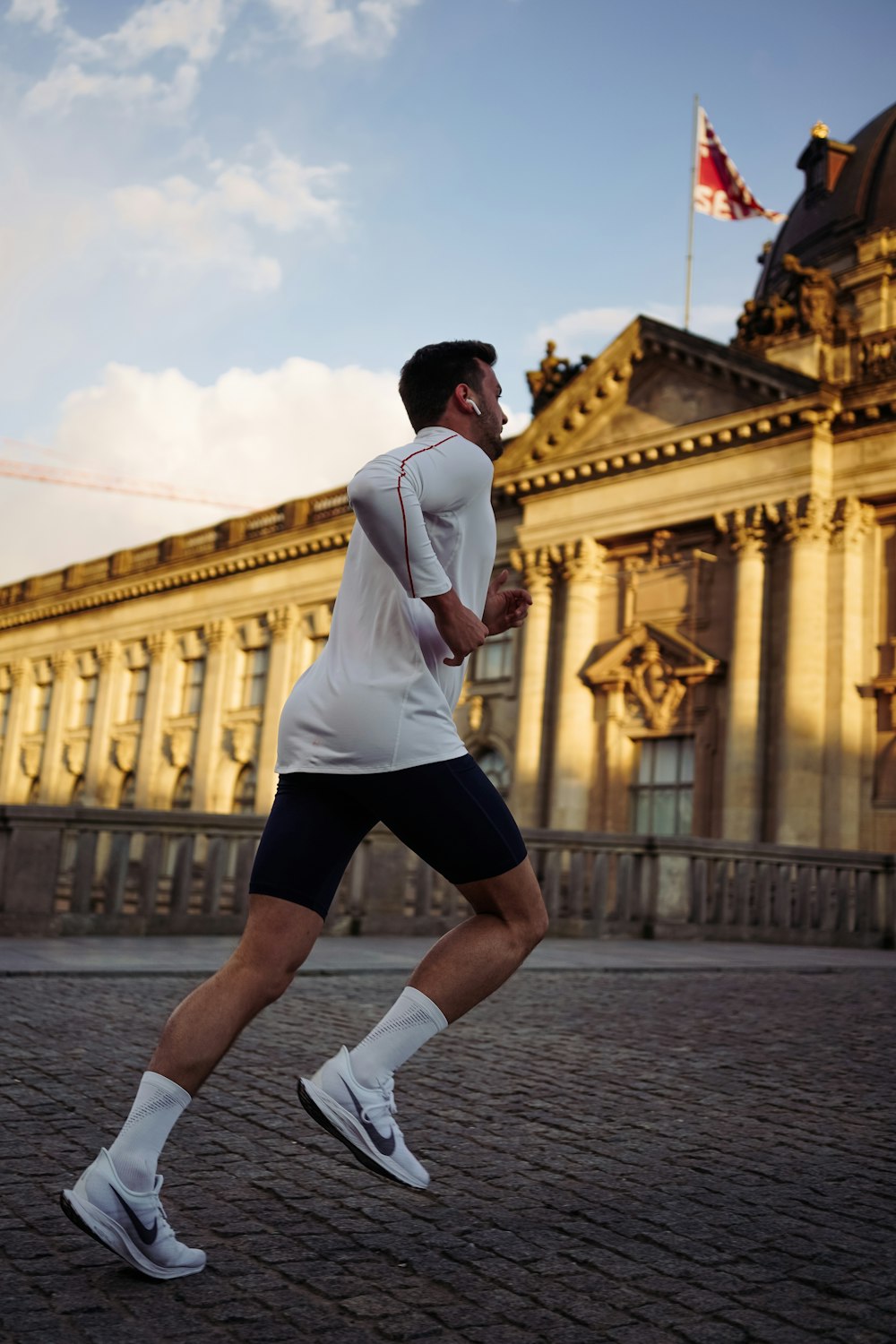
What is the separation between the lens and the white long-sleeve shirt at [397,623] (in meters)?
2.99

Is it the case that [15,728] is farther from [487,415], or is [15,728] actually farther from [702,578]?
[487,415]

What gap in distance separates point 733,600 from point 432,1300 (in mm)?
27277

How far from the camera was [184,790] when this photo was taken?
4481 cm

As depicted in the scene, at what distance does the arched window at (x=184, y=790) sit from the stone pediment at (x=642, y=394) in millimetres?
16311

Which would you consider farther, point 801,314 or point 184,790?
point 184,790

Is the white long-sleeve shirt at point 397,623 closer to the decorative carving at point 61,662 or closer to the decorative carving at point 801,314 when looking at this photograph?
the decorative carving at point 801,314

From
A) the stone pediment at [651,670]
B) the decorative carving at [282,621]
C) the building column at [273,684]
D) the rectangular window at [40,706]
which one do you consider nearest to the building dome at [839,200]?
the stone pediment at [651,670]

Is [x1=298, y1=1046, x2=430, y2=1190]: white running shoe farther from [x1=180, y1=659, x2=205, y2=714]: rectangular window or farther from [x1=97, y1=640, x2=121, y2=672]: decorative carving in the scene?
[x1=97, y1=640, x2=121, y2=672]: decorative carving

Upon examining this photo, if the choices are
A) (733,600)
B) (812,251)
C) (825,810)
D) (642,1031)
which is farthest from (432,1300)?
(812,251)

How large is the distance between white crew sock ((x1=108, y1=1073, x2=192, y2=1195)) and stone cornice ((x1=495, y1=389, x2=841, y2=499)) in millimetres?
26851

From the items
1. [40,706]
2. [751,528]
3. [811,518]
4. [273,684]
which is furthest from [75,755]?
[811,518]

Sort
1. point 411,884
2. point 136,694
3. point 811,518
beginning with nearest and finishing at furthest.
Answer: point 411,884
point 811,518
point 136,694

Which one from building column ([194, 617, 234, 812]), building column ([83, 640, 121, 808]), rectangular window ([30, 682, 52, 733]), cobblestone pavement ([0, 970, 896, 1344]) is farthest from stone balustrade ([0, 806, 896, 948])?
rectangular window ([30, 682, 52, 733])

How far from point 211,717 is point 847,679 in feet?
76.2
